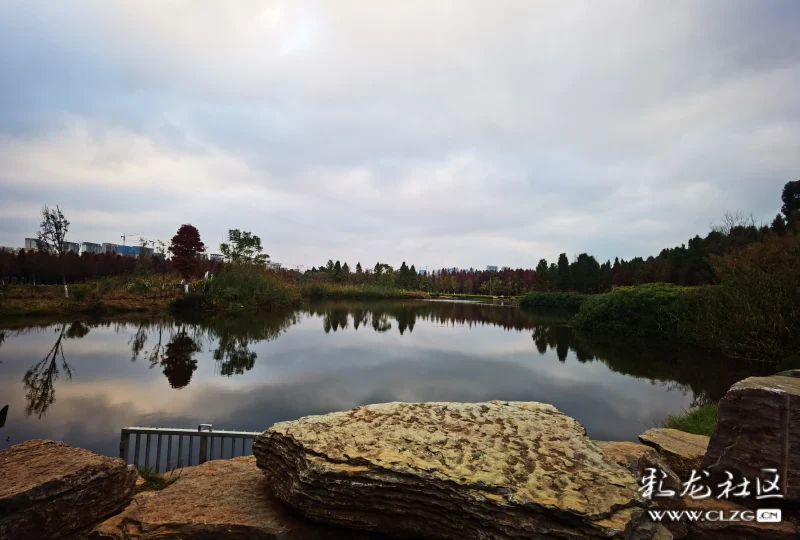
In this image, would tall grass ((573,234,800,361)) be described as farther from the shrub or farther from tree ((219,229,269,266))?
tree ((219,229,269,266))

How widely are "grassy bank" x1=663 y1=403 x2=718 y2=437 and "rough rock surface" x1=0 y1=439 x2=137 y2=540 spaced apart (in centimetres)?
651

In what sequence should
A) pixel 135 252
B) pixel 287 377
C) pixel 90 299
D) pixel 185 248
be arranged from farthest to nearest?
pixel 135 252 < pixel 185 248 < pixel 90 299 < pixel 287 377

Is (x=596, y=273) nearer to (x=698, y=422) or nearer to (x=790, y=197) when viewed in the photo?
(x=790, y=197)

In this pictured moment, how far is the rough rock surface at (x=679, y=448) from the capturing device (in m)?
3.13

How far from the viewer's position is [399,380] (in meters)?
8.52

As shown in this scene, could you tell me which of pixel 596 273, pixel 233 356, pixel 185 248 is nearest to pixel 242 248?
pixel 185 248

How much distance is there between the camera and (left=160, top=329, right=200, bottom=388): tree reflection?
27.3 ft

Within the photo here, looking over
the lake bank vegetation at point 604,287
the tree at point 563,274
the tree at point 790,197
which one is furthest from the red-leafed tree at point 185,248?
the tree at point 790,197

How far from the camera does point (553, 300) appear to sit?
1476 inches

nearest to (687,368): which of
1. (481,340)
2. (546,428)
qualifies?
(481,340)

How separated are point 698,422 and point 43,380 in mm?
12204

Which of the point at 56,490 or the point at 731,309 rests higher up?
the point at 731,309

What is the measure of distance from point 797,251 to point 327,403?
42.1 feet

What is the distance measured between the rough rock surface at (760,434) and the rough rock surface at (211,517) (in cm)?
284
